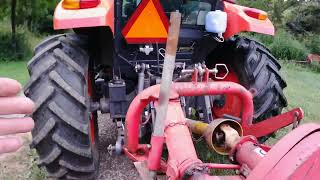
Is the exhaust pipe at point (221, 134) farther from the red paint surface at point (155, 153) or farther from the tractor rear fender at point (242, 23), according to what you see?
the tractor rear fender at point (242, 23)

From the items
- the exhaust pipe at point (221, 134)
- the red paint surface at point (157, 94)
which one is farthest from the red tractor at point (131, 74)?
the exhaust pipe at point (221, 134)

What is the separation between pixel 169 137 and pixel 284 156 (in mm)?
672

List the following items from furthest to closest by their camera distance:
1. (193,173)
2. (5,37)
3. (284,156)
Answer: (5,37) < (193,173) < (284,156)

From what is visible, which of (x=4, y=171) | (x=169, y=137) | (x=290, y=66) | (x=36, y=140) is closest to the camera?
(x=169, y=137)

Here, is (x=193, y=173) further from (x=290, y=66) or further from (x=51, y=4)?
(x=51, y=4)

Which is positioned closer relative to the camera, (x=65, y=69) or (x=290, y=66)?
(x=65, y=69)

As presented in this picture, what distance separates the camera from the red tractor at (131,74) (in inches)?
125

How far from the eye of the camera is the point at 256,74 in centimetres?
416

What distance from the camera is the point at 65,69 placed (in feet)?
11.0

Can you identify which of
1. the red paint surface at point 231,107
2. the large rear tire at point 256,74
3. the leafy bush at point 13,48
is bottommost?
the leafy bush at point 13,48

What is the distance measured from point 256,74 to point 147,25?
48.5 inches

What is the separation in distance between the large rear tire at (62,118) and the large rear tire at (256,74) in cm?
149

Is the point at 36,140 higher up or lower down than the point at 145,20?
lower down

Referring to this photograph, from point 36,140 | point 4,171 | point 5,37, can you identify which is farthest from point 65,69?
point 5,37
